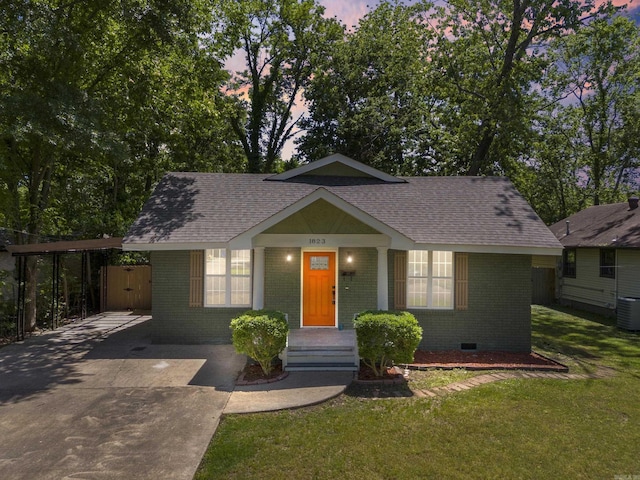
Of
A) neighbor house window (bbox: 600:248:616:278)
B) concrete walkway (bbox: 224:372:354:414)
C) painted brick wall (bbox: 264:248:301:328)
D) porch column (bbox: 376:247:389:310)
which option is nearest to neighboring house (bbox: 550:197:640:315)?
neighbor house window (bbox: 600:248:616:278)

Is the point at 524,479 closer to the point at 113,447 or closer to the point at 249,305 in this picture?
the point at 113,447

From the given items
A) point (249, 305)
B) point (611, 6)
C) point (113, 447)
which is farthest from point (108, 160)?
point (611, 6)

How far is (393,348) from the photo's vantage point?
8.28 meters

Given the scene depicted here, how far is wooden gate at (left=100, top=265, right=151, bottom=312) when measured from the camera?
1722cm

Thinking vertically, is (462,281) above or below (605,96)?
below

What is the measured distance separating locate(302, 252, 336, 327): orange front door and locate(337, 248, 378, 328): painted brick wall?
25cm

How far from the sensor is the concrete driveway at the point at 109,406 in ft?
17.5

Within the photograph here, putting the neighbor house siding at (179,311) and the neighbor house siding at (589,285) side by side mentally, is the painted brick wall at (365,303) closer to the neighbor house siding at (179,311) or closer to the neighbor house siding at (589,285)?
the neighbor house siding at (179,311)

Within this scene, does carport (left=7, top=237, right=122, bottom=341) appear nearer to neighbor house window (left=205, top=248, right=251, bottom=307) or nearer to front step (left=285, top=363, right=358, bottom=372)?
neighbor house window (left=205, top=248, right=251, bottom=307)

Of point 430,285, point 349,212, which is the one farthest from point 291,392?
point 430,285

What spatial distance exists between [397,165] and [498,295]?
16764 millimetres

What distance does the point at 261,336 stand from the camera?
8305 mm

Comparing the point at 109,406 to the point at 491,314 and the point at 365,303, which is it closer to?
the point at 365,303

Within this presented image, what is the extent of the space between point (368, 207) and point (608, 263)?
12.9 meters
